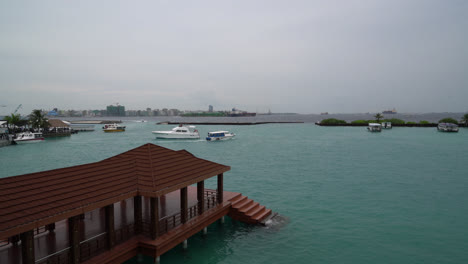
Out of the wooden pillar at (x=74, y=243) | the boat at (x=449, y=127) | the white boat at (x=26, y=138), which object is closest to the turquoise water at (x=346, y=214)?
the wooden pillar at (x=74, y=243)

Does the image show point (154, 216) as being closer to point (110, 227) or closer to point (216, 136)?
point (110, 227)

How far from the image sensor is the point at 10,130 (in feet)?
249

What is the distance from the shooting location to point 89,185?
10031mm

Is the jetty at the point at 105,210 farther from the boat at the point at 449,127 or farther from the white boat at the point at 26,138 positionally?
the boat at the point at 449,127

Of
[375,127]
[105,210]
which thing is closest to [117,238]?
[105,210]

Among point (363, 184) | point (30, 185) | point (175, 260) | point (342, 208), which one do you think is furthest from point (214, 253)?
point (363, 184)

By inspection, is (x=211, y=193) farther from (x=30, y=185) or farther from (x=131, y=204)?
(x=30, y=185)

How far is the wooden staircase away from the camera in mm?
15867

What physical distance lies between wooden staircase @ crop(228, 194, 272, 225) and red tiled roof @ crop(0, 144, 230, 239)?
3121 millimetres

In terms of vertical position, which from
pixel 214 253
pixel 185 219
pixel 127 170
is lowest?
pixel 214 253

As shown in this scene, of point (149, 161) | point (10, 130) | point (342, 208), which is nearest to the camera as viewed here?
point (149, 161)

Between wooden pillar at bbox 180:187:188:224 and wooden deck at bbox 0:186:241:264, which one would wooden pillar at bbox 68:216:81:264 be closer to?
wooden deck at bbox 0:186:241:264

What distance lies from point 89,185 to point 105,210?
1.08 m

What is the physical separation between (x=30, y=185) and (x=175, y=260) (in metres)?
6.37
